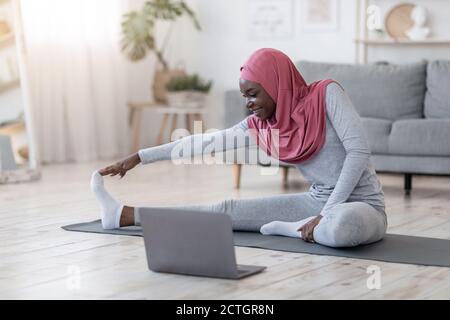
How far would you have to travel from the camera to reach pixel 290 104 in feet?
10.2

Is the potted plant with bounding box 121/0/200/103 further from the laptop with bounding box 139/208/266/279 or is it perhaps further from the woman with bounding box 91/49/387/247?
the laptop with bounding box 139/208/266/279

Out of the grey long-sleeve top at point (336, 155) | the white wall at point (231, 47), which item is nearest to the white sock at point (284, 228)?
→ the grey long-sleeve top at point (336, 155)

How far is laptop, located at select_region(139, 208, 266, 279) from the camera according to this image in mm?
2461

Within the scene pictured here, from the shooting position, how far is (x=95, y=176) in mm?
3262

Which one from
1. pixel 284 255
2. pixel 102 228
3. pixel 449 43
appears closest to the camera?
pixel 284 255

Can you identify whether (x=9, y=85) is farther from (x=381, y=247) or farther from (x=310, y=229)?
(x=381, y=247)

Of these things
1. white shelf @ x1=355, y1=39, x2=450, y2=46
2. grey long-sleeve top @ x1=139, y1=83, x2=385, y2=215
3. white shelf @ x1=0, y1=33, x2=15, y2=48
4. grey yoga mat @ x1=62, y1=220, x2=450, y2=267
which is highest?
white shelf @ x1=0, y1=33, x2=15, y2=48

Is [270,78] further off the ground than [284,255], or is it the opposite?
[270,78]

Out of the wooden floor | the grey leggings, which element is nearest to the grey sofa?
the wooden floor

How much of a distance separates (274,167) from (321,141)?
8.36 feet

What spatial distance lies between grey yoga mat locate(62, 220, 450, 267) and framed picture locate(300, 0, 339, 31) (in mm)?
3356

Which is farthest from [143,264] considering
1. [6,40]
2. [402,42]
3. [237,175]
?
[402,42]
